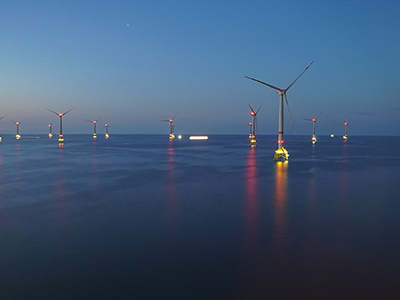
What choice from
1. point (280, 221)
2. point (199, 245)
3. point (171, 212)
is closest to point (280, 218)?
point (280, 221)

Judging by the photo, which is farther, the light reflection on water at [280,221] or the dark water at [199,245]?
the light reflection on water at [280,221]

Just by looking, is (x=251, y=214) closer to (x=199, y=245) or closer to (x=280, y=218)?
(x=280, y=218)

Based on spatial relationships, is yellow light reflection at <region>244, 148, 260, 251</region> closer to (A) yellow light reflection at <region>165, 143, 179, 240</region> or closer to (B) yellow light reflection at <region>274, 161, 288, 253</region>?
(B) yellow light reflection at <region>274, 161, 288, 253</region>

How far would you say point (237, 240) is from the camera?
15.8m

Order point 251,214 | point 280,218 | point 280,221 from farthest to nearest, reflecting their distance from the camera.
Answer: point 251,214 → point 280,218 → point 280,221

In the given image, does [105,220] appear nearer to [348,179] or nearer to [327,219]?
[327,219]

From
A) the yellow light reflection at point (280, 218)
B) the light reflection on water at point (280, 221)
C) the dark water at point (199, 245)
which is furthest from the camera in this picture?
the yellow light reflection at point (280, 218)

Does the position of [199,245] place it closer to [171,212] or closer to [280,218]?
[171,212]

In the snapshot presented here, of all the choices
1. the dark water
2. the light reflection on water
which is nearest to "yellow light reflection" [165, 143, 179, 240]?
the dark water

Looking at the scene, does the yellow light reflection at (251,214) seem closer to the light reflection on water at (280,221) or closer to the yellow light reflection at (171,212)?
the light reflection on water at (280,221)

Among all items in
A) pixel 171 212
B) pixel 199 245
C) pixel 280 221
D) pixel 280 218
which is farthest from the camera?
pixel 171 212

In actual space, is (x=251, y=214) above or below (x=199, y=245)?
below

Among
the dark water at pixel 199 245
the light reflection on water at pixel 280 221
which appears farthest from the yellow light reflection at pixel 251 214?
the light reflection on water at pixel 280 221

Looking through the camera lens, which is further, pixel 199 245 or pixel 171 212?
pixel 171 212
